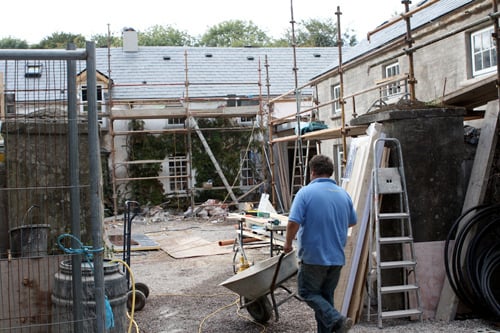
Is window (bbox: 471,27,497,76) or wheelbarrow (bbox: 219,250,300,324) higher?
window (bbox: 471,27,497,76)

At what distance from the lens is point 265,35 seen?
61.8 m

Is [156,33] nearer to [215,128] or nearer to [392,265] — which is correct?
[215,128]

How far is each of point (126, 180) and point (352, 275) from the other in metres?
18.2

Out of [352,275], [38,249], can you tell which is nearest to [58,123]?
[38,249]

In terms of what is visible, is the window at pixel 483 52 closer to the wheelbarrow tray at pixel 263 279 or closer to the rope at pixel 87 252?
the wheelbarrow tray at pixel 263 279

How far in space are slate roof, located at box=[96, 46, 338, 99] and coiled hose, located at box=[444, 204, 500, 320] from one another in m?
20.0

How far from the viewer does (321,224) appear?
5.44 meters

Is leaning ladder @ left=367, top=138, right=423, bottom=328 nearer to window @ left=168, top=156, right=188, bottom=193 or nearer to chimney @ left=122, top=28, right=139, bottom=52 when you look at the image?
window @ left=168, top=156, right=188, bottom=193

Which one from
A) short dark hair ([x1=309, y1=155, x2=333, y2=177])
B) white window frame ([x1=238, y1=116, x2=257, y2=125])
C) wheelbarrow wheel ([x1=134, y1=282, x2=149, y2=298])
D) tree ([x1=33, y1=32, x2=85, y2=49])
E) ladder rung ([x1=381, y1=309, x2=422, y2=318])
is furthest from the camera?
tree ([x1=33, y1=32, x2=85, y2=49])

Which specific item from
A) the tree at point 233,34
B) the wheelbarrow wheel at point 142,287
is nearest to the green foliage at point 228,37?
the tree at point 233,34

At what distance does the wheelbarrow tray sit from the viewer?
621cm

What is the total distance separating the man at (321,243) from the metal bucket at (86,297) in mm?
1732

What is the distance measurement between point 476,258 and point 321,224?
2.23m

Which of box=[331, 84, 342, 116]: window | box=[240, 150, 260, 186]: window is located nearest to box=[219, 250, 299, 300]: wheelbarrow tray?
box=[331, 84, 342, 116]: window
